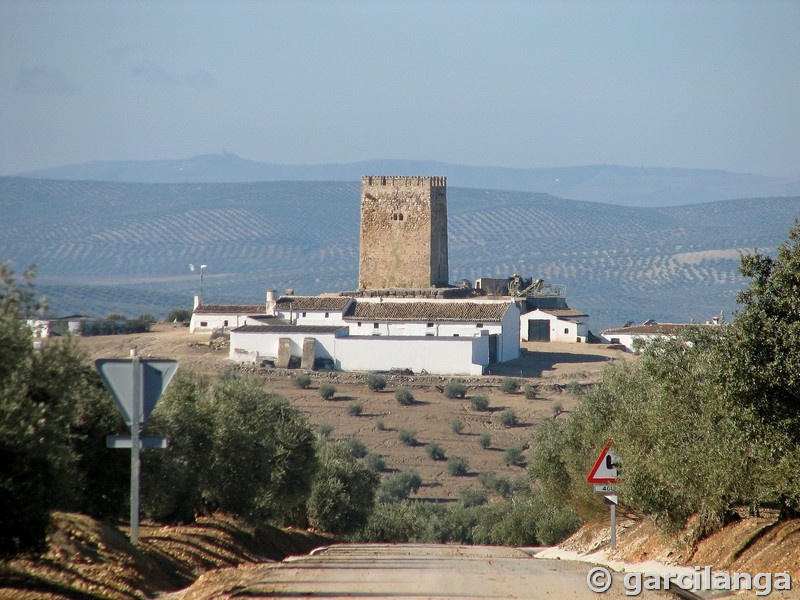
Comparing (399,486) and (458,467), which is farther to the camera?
(458,467)

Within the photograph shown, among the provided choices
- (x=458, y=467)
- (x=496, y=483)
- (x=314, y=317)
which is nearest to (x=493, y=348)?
(x=314, y=317)

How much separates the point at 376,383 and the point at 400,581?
40.6 meters

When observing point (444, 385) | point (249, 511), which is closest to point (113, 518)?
point (249, 511)

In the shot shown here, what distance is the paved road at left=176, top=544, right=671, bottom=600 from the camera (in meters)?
10.6

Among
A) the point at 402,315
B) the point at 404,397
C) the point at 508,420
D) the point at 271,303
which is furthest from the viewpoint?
the point at 271,303

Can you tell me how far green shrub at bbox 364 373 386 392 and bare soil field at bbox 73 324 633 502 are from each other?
0.27m

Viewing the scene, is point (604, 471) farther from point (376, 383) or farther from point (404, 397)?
point (376, 383)

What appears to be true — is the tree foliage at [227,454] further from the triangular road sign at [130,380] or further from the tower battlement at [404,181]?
the tower battlement at [404,181]

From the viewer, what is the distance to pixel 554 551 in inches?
842

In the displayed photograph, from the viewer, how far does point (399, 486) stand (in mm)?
40531

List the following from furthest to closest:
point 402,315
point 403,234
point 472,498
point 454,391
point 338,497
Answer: point 403,234 → point 402,315 → point 454,391 → point 472,498 → point 338,497

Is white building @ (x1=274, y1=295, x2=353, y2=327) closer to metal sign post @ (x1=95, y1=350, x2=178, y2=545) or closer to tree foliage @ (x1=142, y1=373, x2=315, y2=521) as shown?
tree foliage @ (x1=142, y1=373, x2=315, y2=521)

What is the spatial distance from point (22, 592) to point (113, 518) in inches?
233

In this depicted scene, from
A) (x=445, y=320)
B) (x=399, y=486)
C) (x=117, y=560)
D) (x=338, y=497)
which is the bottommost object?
(x=399, y=486)
